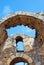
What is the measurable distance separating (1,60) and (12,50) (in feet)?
5.17

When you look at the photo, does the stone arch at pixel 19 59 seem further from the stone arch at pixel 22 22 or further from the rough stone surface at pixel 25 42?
the stone arch at pixel 22 22

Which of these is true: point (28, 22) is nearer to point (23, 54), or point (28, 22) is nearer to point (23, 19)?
point (23, 19)

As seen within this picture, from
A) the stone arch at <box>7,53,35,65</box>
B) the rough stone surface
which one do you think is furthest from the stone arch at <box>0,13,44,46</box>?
the stone arch at <box>7,53,35,65</box>

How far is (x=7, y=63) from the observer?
500 inches

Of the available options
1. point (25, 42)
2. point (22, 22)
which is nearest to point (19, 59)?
point (25, 42)

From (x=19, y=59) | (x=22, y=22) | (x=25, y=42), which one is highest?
(x=22, y=22)

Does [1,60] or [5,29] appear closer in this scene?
[5,29]

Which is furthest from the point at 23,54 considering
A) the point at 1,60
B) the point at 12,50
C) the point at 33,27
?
the point at 33,27

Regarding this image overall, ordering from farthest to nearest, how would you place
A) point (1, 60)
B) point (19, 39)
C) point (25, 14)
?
point (19, 39) < point (1, 60) < point (25, 14)

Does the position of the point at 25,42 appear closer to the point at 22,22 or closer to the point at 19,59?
the point at 19,59

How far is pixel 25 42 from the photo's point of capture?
14680 mm

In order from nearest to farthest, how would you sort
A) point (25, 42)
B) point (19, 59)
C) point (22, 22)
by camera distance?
point (22, 22), point (19, 59), point (25, 42)

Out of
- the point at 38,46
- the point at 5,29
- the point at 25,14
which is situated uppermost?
the point at 25,14

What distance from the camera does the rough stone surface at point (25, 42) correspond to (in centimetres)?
993
